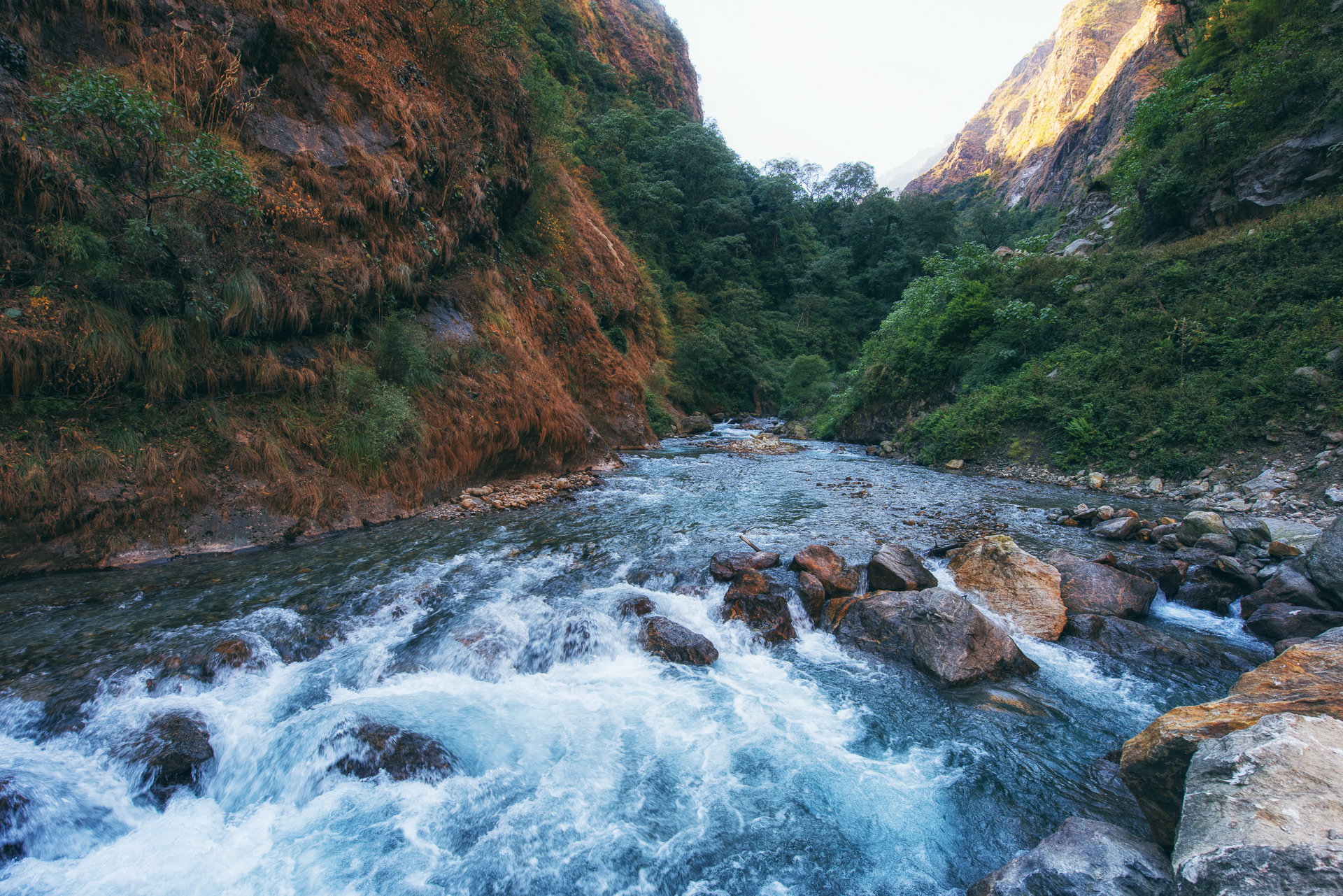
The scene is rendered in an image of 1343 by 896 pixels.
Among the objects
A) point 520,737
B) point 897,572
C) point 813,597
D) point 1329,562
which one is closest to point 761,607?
point 813,597

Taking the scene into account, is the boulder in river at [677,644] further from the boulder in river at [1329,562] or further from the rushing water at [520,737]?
the boulder in river at [1329,562]

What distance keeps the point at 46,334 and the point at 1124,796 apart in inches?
461

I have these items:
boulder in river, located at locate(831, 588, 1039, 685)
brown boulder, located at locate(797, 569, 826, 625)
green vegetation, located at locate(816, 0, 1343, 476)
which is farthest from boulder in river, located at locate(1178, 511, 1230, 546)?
brown boulder, located at locate(797, 569, 826, 625)

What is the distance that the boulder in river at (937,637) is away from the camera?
4938mm

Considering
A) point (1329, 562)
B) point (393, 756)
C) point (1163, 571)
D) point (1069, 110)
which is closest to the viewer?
point (393, 756)

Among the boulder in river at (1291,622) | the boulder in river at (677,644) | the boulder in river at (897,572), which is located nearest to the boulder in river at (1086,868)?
the boulder in river at (677,644)

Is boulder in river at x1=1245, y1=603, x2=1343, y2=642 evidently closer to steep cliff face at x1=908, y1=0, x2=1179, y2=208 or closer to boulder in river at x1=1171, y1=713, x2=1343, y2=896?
boulder in river at x1=1171, y1=713, x2=1343, y2=896

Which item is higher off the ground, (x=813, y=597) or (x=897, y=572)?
(x=897, y=572)

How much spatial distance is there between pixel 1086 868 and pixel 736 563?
4593 mm

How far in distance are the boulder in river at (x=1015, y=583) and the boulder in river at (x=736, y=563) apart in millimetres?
2483

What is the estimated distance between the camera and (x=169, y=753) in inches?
145

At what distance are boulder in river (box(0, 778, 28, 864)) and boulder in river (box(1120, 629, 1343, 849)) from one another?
6601 millimetres

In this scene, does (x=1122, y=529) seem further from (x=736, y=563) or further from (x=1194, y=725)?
(x=1194, y=725)

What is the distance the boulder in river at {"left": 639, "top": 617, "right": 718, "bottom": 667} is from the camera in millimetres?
5426
